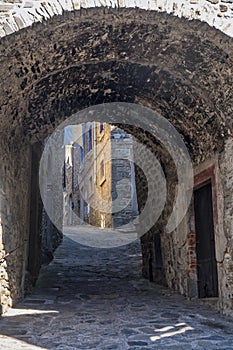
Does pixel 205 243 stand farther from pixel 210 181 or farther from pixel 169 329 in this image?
pixel 169 329

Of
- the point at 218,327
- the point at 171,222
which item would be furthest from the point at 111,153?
the point at 218,327

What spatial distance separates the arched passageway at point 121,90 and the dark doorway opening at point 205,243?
0.32 feet

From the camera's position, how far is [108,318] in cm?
423

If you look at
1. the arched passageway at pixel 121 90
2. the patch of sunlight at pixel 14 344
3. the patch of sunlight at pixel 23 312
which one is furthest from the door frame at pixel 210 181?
the patch of sunlight at pixel 14 344

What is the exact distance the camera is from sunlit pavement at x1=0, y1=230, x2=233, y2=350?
3.26m

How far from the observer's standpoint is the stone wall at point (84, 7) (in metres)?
→ 3.31

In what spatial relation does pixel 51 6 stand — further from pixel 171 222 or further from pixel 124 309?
pixel 171 222

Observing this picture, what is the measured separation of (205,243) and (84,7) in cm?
348

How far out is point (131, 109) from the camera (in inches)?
225

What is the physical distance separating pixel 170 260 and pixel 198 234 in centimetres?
96

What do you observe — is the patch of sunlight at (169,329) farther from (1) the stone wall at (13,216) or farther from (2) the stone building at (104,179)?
(2) the stone building at (104,179)

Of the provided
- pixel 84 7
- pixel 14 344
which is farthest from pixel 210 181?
pixel 14 344

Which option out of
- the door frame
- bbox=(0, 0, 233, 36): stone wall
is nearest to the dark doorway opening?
the door frame

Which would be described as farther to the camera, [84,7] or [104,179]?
[104,179]
